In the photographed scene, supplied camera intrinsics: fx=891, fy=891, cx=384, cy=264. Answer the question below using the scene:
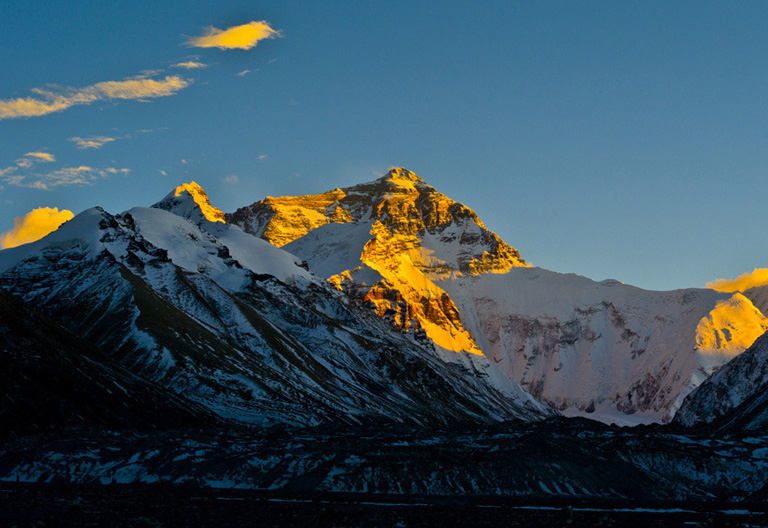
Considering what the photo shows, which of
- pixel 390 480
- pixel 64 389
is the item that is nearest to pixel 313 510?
pixel 390 480

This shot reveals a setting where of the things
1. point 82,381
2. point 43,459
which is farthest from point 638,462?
point 82,381

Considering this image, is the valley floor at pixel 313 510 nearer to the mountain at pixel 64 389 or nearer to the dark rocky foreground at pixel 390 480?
the dark rocky foreground at pixel 390 480

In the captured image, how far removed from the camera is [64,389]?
141 meters

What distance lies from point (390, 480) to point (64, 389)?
6950cm

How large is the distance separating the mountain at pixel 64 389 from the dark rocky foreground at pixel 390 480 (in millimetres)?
23818

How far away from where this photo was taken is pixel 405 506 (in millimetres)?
78000

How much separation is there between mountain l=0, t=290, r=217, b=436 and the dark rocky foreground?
78.1 ft

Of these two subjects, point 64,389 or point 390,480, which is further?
point 64,389

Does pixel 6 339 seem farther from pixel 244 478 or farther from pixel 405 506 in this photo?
pixel 405 506

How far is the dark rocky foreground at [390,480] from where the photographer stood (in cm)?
6825

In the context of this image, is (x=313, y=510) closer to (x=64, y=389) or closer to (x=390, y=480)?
(x=390, y=480)

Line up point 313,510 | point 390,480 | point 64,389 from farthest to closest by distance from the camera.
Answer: point 64,389 → point 390,480 → point 313,510

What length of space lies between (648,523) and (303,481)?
38295 millimetres

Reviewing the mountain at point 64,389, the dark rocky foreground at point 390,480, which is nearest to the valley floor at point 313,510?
the dark rocky foreground at point 390,480
